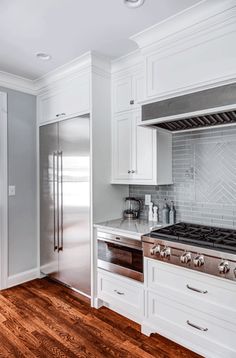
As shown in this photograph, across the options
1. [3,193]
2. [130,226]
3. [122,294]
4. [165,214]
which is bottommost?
[122,294]

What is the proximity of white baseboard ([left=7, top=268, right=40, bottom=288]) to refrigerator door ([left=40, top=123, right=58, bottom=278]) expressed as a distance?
0.13 m

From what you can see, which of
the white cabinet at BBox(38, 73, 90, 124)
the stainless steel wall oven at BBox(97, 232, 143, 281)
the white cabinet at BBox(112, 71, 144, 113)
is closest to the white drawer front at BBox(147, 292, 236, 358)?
the stainless steel wall oven at BBox(97, 232, 143, 281)

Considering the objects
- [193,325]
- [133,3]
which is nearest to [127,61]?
[133,3]

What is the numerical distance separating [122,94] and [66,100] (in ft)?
2.28

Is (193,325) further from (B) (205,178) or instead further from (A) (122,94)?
(A) (122,94)

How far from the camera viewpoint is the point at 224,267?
5.65 ft

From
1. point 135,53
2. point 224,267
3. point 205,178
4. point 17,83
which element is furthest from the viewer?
point 17,83

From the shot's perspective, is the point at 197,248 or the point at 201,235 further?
the point at 201,235

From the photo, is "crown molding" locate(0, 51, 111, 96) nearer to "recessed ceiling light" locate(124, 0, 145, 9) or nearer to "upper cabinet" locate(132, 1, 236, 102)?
"upper cabinet" locate(132, 1, 236, 102)

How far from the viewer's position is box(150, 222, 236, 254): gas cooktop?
1841mm

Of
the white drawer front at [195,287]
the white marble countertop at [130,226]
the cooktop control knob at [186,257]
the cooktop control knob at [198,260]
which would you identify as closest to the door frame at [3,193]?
the white marble countertop at [130,226]

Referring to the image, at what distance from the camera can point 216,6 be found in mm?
1827

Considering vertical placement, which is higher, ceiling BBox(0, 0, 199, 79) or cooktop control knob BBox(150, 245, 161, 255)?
ceiling BBox(0, 0, 199, 79)

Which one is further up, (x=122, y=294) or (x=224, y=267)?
(x=224, y=267)
